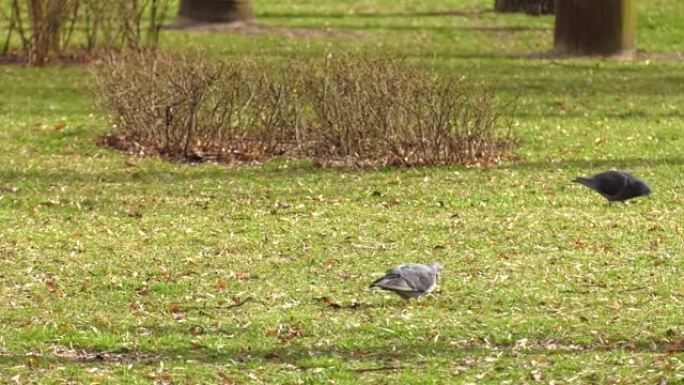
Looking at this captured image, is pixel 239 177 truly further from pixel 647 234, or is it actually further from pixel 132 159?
pixel 647 234

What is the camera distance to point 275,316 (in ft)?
29.2

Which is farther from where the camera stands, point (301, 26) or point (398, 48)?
point (301, 26)

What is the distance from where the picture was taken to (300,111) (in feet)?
48.7

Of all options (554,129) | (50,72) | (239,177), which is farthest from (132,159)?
(50,72)

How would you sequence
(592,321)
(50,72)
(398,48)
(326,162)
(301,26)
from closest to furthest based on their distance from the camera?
1. (592,321)
2. (326,162)
3. (50,72)
4. (398,48)
5. (301,26)

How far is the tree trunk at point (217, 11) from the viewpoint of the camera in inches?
1017

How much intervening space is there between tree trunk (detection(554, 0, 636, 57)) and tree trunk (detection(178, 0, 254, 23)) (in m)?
5.71

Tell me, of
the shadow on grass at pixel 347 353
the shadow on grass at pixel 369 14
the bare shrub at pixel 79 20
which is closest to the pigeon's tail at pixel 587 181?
the shadow on grass at pixel 347 353

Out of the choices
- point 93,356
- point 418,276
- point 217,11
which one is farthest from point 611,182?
point 217,11

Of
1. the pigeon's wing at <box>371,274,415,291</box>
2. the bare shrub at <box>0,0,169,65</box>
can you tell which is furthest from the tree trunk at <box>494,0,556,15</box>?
the pigeon's wing at <box>371,274,415,291</box>

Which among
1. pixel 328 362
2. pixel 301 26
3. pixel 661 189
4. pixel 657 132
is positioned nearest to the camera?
pixel 328 362

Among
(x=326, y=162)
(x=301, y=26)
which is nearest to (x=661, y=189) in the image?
(x=326, y=162)

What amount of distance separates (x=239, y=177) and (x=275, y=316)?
537cm

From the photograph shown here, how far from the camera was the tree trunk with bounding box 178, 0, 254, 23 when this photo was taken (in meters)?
25.8
